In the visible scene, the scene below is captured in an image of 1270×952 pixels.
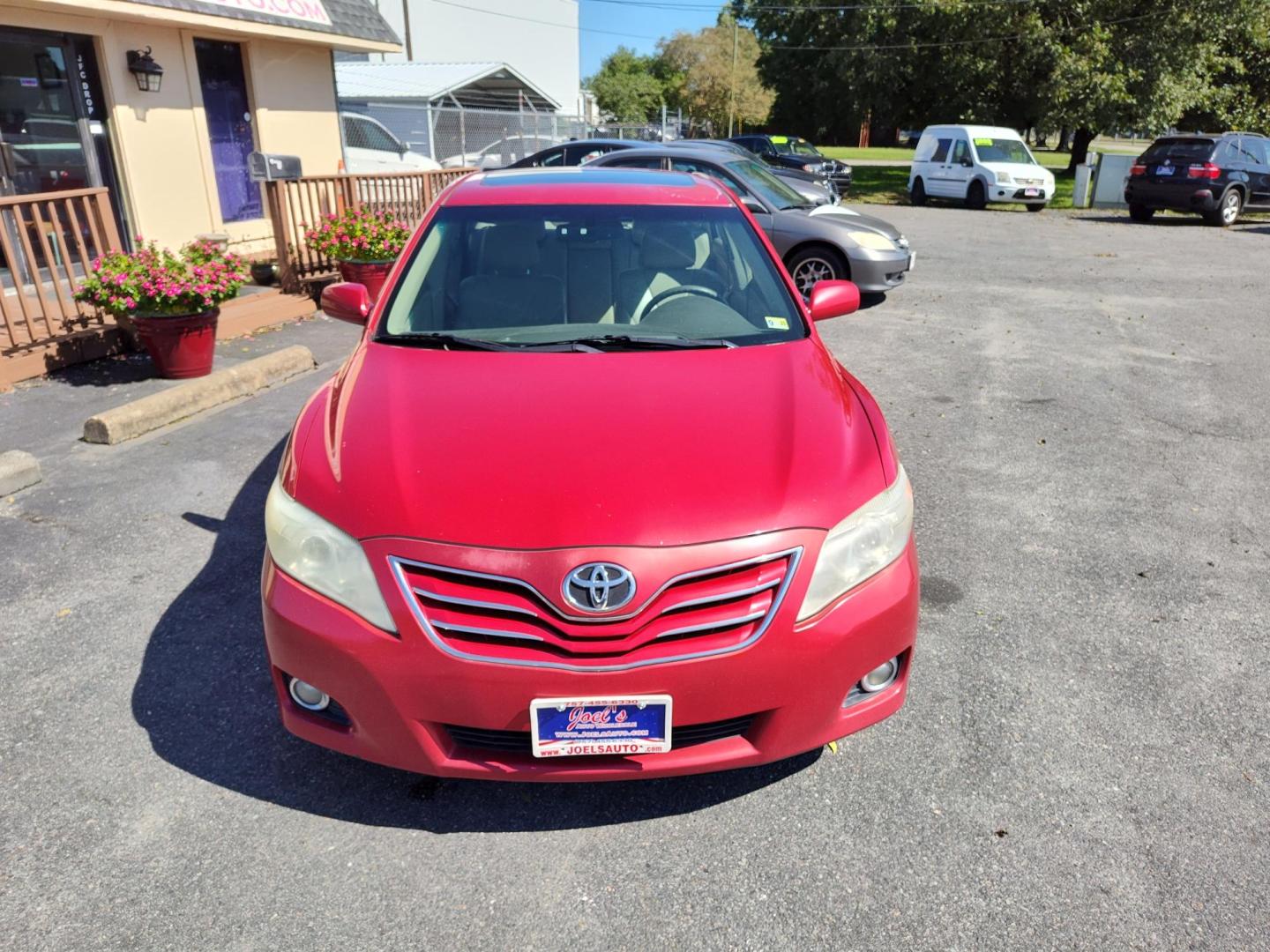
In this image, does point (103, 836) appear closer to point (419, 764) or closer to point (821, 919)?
point (419, 764)

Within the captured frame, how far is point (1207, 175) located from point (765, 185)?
491 inches

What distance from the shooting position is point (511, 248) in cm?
374

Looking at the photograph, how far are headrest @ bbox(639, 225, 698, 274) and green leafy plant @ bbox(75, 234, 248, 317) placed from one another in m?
4.27

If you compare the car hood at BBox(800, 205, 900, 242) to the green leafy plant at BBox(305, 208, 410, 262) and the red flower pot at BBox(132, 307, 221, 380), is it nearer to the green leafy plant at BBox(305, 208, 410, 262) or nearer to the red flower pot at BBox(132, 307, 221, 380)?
the green leafy plant at BBox(305, 208, 410, 262)

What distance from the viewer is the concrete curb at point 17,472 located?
476cm

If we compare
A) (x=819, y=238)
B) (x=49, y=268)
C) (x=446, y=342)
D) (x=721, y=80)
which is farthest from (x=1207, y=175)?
(x=721, y=80)

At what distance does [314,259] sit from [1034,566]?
8085mm

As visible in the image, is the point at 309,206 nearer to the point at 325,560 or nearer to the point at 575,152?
the point at 575,152

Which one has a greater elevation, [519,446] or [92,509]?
[519,446]

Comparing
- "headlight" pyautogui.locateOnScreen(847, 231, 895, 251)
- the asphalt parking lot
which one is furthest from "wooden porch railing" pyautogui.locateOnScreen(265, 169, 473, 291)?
the asphalt parking lot

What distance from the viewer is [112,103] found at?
353 inches

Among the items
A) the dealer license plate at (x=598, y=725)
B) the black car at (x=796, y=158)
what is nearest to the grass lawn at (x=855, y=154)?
the black car at (x=796, y=158)

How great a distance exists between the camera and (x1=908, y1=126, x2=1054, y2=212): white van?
20.6 m

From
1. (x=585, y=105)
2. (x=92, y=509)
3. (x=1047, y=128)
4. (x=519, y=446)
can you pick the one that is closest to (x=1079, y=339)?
(x=519, y=446)
